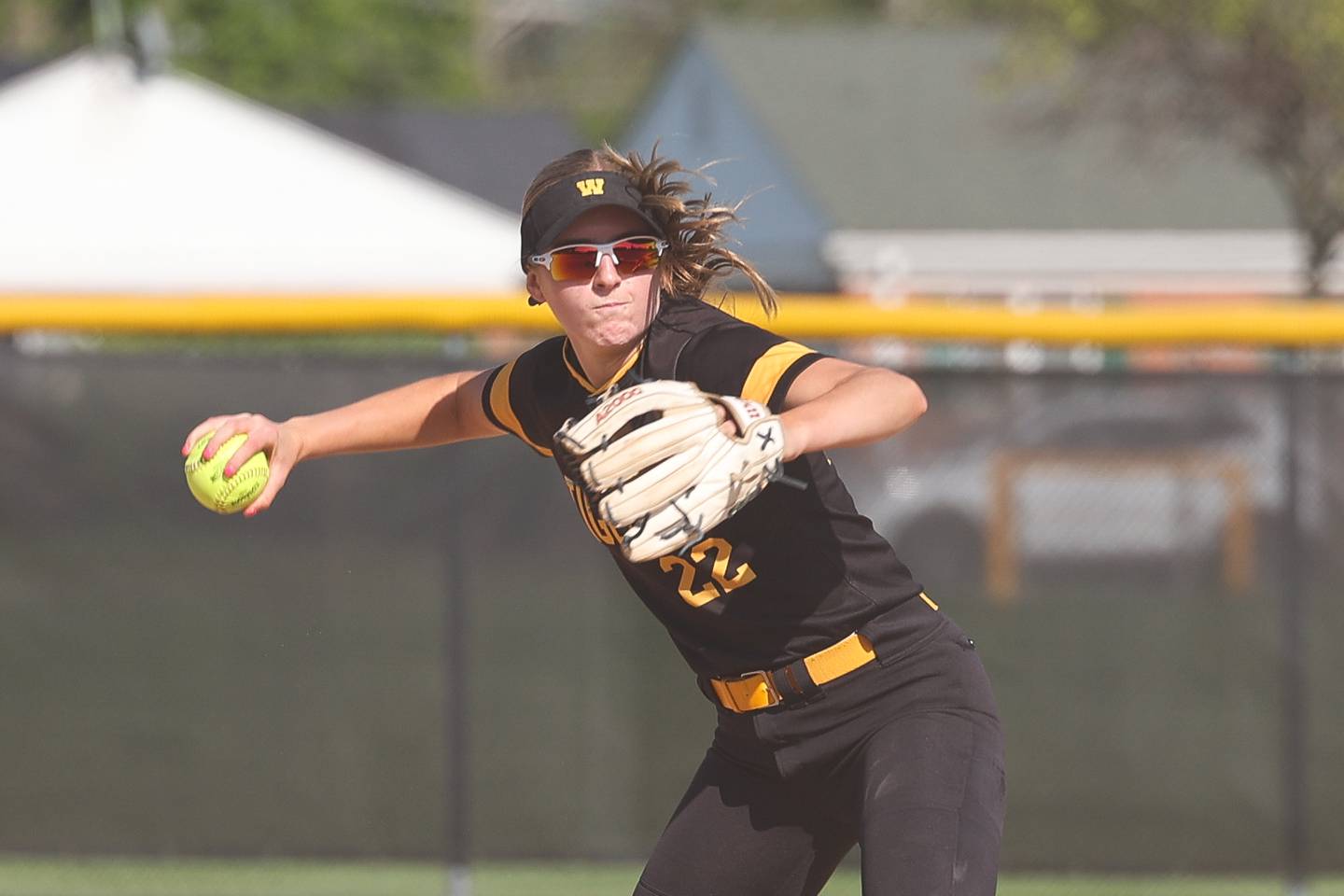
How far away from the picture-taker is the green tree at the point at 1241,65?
52.9 feet

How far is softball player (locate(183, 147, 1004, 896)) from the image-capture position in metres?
3.10

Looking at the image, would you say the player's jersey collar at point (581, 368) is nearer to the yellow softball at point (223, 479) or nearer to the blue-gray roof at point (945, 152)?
the yellow softball at point (223, 479)

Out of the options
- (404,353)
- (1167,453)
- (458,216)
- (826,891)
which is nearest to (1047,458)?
(1167,453)

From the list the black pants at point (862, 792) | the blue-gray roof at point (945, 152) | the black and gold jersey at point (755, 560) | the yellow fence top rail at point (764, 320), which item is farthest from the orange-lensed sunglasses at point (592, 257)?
the blue-gray roof at point (945, 152)

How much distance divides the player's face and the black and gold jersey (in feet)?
0.21

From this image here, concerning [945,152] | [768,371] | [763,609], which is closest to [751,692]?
[763,609]

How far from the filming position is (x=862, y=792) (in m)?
3.21

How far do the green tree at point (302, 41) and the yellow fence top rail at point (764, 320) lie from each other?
77.0ft

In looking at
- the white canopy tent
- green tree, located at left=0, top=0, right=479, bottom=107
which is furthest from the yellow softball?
green tree, located at left=0, top=0, right=479, bottom=107

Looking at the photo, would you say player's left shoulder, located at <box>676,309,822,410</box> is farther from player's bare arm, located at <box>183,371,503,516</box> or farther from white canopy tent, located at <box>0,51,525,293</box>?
white canopy tent, located at <box>0,51,525,293</box>

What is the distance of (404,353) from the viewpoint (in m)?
6.08

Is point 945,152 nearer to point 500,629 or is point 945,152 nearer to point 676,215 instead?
point 500,629

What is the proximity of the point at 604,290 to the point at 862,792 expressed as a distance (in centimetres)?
95

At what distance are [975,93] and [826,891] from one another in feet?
71.6
